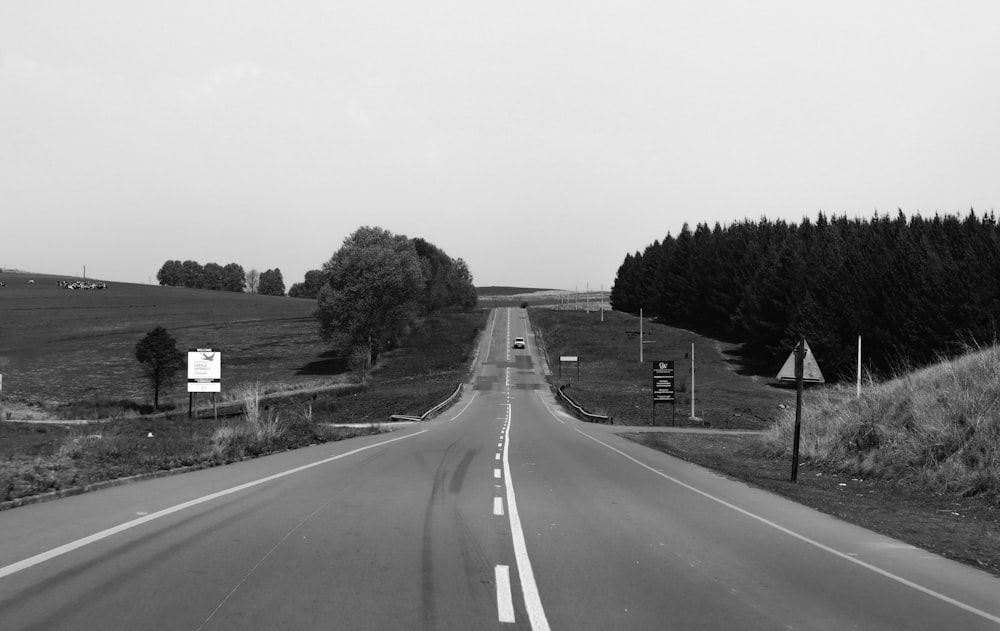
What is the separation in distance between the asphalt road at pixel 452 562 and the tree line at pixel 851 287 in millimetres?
36080

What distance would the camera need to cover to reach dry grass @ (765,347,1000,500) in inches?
602

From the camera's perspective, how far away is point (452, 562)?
7.84 meters

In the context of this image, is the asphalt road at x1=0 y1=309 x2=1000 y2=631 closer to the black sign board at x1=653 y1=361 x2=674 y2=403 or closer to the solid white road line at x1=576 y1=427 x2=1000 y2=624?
the solid white road line at x1=576 y1=427 x2=1000 y2=624

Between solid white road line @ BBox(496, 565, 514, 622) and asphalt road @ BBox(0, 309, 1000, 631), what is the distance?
3cm

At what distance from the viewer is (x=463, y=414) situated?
5081cm

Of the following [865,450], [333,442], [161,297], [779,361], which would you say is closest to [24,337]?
[161,297]

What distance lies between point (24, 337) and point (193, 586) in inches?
4203

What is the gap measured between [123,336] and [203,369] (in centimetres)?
5760

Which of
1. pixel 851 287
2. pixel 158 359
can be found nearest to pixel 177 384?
pixel 158 359

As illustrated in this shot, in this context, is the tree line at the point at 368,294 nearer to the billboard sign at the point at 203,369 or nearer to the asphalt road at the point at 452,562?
the billboard sign at the point at 203,369

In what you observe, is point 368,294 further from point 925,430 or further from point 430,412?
point 925,430

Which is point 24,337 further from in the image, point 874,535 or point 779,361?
point 874,535

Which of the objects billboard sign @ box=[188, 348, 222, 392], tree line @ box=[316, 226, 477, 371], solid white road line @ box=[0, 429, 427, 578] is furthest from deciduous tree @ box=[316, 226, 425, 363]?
solid white road line @ box=[0, 429, 427, 578]

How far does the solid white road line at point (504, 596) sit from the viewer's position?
5988 mm
